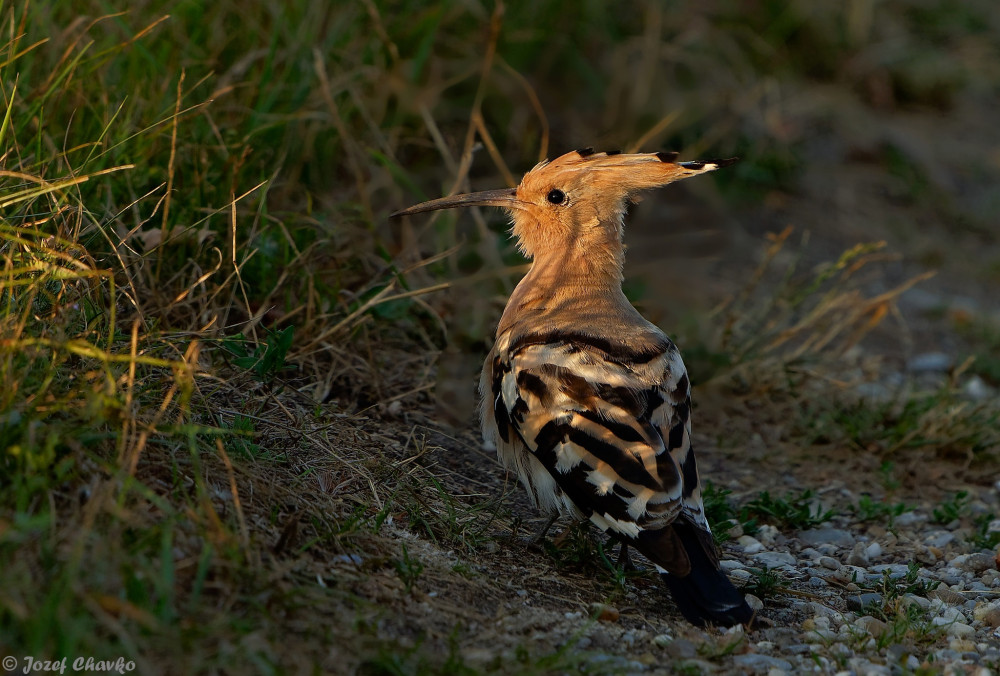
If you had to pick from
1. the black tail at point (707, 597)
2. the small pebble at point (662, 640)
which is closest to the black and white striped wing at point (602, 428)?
the black tail at point (707, 597)

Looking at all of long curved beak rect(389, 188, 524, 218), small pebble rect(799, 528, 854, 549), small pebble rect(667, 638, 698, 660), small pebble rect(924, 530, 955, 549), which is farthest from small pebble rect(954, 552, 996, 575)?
long curved beak rect(389, 188, 524, 218)

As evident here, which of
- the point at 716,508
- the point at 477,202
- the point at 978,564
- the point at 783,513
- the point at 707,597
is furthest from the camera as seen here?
the point at 477,202

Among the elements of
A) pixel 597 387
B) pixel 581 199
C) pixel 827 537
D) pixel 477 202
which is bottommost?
pixel 827 537

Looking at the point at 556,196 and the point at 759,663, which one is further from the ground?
the point at 556,196

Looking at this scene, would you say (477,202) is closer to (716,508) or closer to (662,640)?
(716,508)

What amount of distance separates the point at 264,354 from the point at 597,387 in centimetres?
87

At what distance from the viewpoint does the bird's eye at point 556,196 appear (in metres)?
3.29

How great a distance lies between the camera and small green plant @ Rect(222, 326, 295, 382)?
2.69 meters

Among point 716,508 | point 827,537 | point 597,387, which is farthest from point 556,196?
point 827,537

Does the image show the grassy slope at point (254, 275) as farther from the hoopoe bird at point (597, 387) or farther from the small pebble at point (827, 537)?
the small pebble at point (827, 537)

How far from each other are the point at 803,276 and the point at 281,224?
3141mm

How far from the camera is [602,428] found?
2.57 metres

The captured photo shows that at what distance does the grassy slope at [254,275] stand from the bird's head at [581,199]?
37 cm

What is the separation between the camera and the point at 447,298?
3842 mm
